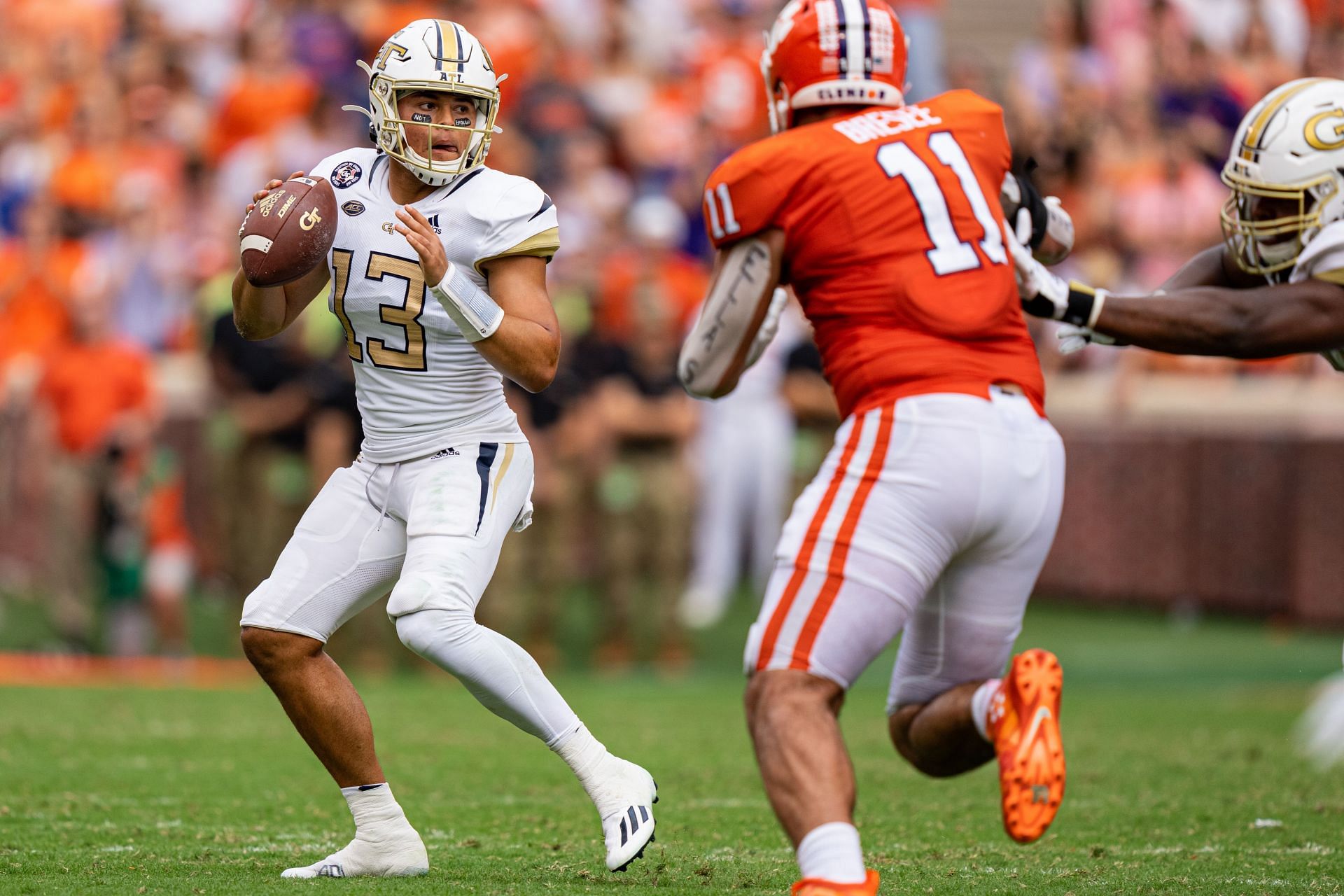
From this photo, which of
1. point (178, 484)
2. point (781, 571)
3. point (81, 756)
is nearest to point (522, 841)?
point (781, 571)

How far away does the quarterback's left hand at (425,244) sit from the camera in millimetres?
4492

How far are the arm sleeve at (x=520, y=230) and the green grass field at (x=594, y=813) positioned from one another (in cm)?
159

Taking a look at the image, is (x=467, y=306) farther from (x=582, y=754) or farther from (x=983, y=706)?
(x=983, y=706)

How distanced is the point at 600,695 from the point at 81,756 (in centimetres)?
309

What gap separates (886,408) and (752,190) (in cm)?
54

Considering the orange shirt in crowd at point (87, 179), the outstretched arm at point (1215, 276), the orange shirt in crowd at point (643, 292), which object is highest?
the orange shirt in crowd at point (87, 179)

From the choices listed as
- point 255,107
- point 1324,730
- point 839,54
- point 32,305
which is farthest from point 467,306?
point 255,107

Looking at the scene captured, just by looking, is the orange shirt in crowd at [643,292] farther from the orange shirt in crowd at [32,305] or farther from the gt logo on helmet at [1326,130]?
the gt logo on helmet at [1326,130]

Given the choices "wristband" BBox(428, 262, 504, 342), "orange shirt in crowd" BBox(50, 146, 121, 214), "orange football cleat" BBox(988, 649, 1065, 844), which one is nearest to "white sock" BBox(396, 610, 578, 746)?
"wristband" BBox(428, 262, 504, 342)

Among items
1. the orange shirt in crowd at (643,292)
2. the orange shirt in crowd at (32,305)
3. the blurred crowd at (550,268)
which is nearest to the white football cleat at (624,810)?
the blurred crowd at (550,268)

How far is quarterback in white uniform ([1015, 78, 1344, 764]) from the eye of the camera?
14.4 ft

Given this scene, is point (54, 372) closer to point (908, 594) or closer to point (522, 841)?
point (522, 841)

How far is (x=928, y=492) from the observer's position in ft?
12.6

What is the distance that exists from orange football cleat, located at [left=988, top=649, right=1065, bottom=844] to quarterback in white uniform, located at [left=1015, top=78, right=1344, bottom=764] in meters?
0.90
